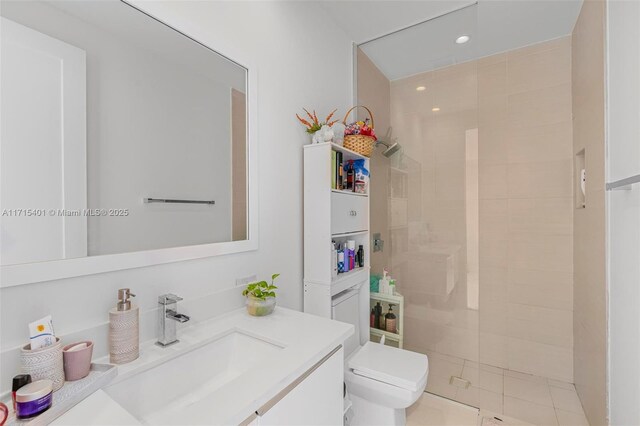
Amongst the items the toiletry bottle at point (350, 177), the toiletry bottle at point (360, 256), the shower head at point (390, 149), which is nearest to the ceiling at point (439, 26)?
the shower head at point (390, 149)

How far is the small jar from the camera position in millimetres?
586

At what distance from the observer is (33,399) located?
1.95 ft

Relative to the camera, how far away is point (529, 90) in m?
2.30

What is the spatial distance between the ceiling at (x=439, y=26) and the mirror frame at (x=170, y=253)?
109 centimetres

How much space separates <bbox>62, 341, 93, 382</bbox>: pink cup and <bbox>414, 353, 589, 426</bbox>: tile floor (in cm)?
205

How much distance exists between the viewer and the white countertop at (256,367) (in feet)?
2.18

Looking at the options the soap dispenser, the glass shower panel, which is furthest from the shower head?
the soap dispenser

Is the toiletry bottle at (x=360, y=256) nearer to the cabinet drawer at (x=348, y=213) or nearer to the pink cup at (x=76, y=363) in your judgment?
the cabinet drawer at (x=348, y=213)

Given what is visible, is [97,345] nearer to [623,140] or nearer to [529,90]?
[623,140]

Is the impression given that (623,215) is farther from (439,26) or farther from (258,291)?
(439,26)

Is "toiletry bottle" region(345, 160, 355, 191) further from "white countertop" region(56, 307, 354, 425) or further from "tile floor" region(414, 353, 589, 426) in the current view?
"tile floor" region(414, 353, 589, 426)

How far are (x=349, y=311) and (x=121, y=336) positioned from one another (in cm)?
126

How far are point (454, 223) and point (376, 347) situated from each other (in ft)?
3.21

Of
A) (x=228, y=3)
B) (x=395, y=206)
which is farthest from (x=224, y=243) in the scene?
(x=395, y=206)
